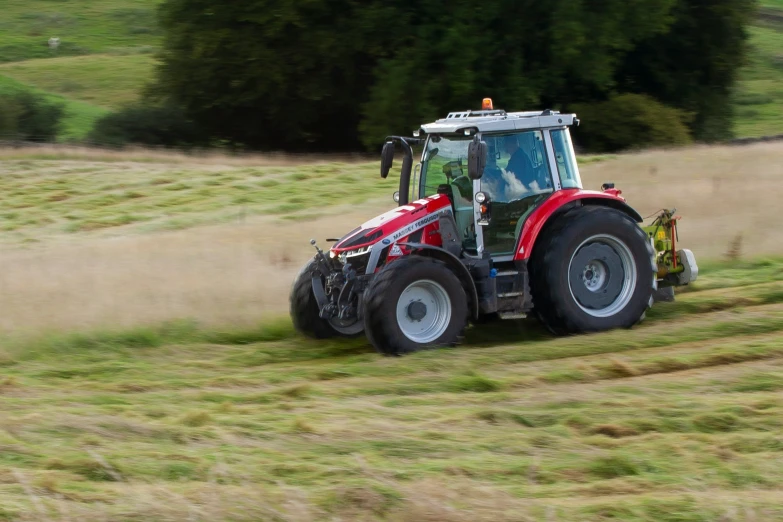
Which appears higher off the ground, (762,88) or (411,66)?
(762,88)

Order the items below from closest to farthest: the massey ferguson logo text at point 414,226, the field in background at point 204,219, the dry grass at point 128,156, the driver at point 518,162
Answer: the massey ferguson logo text at point 414,226
the driver at point 518,162
the field in background at point 204,219
the dry grass at point 128,156

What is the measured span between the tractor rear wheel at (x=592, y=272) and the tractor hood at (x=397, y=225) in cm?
92

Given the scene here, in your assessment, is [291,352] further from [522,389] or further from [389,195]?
[389,195]

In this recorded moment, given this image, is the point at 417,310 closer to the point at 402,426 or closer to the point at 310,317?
the point at 310,317

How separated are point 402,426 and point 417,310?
2279 millimetres

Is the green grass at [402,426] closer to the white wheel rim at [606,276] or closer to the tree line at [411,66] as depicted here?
the white wheel rim at [606,276]

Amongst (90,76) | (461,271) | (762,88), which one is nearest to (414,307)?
(461,271)

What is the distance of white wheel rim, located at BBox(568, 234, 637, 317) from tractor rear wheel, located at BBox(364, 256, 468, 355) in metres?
1.17

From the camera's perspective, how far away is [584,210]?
905 centimetres

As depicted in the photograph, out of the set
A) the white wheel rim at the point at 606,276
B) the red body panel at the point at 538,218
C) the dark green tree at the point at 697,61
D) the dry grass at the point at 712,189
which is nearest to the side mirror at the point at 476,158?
the red body panel at the point at 538,218

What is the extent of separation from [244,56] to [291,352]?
17565mm

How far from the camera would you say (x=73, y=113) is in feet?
112

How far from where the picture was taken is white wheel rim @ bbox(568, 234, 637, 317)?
9.12 meters

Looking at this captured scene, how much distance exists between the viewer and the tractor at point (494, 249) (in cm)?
863
